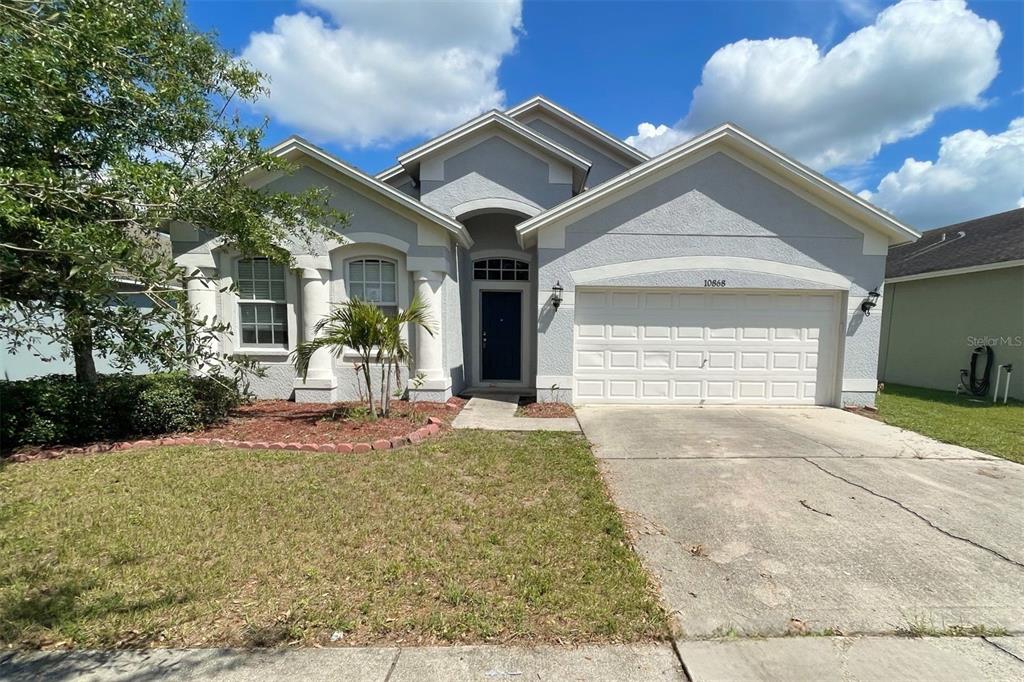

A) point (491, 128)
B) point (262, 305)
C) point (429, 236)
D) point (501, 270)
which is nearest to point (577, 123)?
point (491, 128)

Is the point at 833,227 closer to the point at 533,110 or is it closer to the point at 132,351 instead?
the point at 533,110

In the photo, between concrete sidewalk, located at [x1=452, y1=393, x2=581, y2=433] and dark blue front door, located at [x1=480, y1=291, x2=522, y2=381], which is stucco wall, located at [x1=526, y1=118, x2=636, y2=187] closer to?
dark blue front door, located at [x1=480, y1=291, x2=522, y2=381]

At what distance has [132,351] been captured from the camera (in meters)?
5.07

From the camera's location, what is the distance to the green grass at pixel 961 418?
Result: 6.65m

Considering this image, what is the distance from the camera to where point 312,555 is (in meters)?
3.40

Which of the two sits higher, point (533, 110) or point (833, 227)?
point (533, 110)

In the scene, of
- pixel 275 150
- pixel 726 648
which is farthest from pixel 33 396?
pixel 726 648

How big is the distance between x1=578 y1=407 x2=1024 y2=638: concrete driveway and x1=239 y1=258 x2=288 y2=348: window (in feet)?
22.0

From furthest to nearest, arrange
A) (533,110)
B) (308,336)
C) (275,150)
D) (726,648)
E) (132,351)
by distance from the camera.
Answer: (533,110) < (308,336) < (275,150) < (132,351) < (726,648)

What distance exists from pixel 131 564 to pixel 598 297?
7.60 m

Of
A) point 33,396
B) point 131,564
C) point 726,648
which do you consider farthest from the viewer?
point 33,396

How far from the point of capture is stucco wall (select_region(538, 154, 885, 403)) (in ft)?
27.6

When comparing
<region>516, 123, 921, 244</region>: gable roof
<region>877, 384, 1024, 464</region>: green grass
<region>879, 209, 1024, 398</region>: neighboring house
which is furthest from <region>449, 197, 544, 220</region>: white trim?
<region>879, 209, 1024, 398</region>: neighboring house

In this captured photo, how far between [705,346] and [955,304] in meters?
9.12
